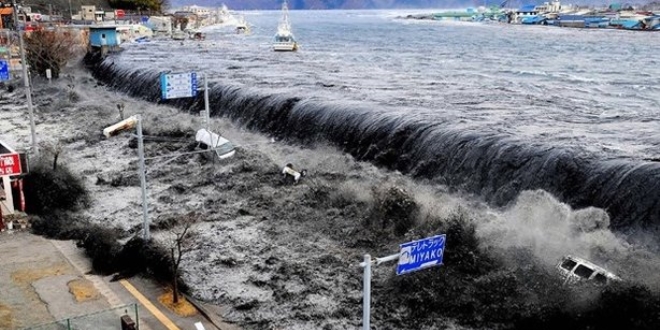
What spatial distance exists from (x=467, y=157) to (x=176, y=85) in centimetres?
1507

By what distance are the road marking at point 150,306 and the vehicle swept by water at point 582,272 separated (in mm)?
12847

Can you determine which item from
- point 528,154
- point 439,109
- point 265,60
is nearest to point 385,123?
point 439,109

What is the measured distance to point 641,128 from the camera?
37.5 meters

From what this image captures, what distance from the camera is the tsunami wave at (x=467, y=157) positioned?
2558 centimetres

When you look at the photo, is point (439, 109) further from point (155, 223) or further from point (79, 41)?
point (79, 41)

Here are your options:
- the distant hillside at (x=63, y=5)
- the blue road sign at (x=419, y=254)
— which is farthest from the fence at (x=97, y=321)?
the distant hillside at (x=63, y=5)

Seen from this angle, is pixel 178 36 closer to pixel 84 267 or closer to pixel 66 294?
pixel 84 267

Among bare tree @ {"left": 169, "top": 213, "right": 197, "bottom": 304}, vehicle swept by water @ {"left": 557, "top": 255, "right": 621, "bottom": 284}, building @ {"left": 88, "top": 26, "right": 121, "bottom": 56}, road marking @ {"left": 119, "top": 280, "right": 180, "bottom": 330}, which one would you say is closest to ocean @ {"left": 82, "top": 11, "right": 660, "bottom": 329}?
vehicle swept by water @ {"left": 557, "top": 255, "right": 621, "bottom": 284}

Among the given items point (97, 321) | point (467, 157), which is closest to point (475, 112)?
point (467, 157)

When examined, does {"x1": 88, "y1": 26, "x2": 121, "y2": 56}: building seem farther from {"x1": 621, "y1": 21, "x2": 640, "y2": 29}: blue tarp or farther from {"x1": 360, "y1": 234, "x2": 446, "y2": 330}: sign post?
{"x1": 621, "y1": 21, "x2": 640, "y2": 29}: blue tarp

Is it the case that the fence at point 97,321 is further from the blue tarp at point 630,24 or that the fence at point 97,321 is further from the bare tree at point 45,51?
the blue tarp at point 630,24

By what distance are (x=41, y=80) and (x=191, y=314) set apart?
63.4 m

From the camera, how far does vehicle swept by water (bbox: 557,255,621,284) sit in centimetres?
2102

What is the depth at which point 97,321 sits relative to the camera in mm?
16969
